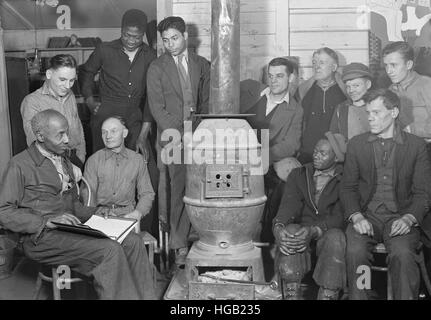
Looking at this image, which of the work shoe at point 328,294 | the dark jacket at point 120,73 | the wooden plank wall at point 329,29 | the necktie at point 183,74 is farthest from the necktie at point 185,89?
the work shoe at point 328,294

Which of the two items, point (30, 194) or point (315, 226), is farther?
point (315, 226)

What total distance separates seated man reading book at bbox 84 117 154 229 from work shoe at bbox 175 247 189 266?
54 cm

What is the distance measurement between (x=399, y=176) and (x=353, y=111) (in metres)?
0.83

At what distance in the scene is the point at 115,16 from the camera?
232 inches

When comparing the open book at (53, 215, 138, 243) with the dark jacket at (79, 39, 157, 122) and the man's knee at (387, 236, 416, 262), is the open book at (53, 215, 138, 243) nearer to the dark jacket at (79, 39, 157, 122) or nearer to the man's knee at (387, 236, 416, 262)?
the dark jacket at (79, 39, 157, 122)

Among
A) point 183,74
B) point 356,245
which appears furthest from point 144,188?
point 356,245

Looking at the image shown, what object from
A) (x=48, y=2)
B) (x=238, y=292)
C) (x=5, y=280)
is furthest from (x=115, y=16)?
(x=238, y=292)

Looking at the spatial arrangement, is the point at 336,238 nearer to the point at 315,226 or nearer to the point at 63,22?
the point at 315,226

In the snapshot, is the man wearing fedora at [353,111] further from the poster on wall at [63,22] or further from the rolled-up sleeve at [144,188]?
the poster on wall at [63,22]

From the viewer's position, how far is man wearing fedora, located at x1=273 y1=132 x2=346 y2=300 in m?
3.67

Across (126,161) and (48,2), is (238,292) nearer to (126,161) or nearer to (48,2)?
(126,161)

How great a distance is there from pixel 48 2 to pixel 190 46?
1671mm

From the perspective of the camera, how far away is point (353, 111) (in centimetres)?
449

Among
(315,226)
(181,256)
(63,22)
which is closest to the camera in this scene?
(315,226)
